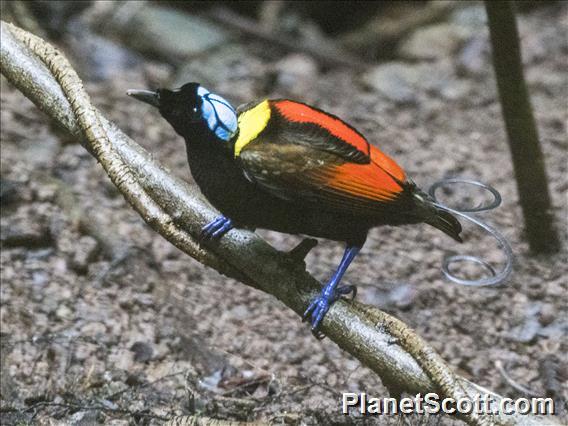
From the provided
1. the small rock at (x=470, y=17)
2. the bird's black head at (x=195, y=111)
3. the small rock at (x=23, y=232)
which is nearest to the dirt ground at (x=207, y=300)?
the small rock at (x=23, y=232)

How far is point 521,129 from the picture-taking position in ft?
13.1

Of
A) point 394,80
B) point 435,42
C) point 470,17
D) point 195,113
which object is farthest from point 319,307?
point 470,17

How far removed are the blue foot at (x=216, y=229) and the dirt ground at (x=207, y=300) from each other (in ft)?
2.20

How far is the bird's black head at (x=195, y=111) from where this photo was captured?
245 centimetres

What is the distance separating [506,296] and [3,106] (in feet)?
11.0

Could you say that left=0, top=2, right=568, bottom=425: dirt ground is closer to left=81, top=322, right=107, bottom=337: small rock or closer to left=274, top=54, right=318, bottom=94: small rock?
left=81, top=322, right=107, bottom=337: small rock

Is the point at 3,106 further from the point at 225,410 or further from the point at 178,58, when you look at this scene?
the point at 225,410

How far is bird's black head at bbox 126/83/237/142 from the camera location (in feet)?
8.05

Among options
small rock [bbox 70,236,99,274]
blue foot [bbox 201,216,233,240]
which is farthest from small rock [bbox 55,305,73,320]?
blue foot [bbox 201,216,233,240]

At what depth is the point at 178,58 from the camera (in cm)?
662

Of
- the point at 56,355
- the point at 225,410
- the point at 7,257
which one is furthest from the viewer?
the point at 7,257

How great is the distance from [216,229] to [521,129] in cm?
200

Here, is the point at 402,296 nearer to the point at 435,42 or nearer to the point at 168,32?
the point at 435,42

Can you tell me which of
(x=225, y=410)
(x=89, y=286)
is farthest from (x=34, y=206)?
(x=225, y=410)
